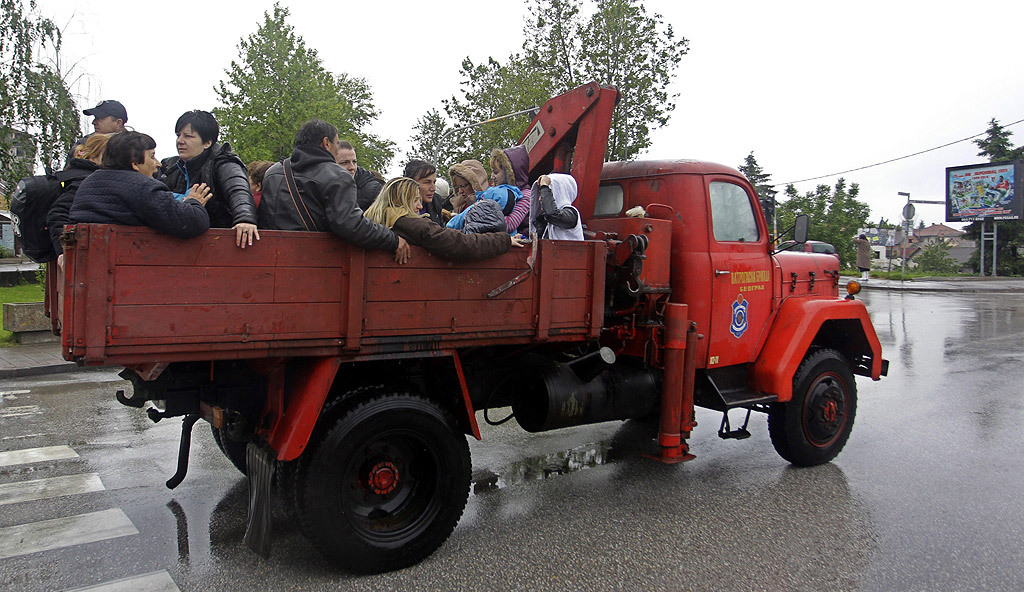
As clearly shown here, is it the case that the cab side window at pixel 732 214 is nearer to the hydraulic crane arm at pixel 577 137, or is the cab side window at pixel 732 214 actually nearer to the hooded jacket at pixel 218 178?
the hydraulic crane arm at pixel 577 137

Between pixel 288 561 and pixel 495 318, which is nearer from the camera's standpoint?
pixel 288 561

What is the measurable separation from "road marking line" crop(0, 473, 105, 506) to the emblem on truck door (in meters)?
4.76

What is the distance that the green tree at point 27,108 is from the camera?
1234 centimetres

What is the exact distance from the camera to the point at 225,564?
12.1 ft

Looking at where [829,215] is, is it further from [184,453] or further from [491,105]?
[184,453]

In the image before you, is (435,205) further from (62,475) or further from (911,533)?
(911,533)

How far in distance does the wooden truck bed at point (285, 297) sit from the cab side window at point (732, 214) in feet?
5.14

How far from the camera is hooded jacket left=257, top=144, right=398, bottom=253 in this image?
346 cm

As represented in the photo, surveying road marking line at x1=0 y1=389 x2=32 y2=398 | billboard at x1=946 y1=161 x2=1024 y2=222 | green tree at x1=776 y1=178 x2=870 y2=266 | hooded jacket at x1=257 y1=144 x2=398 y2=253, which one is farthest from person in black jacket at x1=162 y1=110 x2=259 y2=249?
billboard at x1=946 y1=161 x2=1024 y2=222

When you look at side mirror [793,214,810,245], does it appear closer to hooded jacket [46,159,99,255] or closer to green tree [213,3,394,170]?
hooded jacket [46,159,99,255]

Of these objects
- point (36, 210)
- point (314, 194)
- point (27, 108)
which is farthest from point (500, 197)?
point (27, 108)

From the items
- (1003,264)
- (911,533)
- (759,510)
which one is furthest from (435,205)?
(1003,264)

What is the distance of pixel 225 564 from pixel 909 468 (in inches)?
201

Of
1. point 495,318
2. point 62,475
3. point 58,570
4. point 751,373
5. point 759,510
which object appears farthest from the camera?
point 751,373
